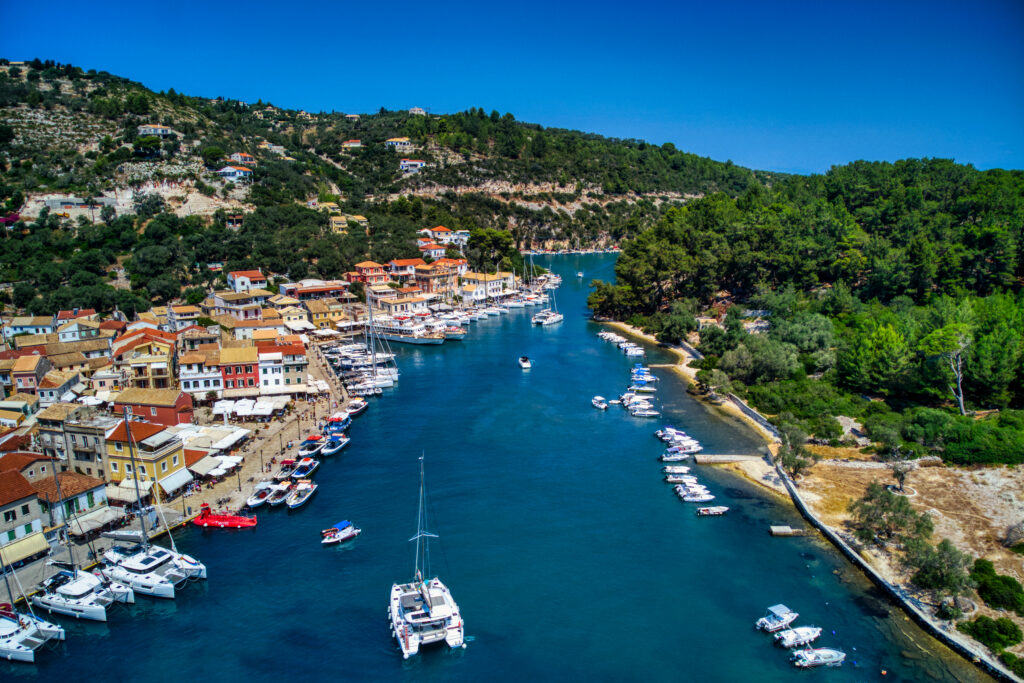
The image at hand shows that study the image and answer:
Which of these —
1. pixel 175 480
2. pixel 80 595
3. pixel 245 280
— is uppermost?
pixel 245 280

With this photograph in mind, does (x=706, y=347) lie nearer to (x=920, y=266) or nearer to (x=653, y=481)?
(x=920, y=266)

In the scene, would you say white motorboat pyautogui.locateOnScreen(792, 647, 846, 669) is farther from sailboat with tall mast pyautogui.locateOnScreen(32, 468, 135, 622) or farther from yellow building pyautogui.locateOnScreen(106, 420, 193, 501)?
yellow building pyautogui.locateOnScreen(106, 420, 193, 501)

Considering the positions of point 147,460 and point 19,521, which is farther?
point 147,460

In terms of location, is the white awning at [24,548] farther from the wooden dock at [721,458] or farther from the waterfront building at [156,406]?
the wooden dock at [721,458]

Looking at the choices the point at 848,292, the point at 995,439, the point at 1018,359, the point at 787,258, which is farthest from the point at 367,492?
the point at 787,258

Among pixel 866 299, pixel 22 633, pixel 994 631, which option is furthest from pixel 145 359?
pixel 866 299

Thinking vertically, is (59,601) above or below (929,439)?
below

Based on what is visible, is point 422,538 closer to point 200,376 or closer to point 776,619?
point 776,619
